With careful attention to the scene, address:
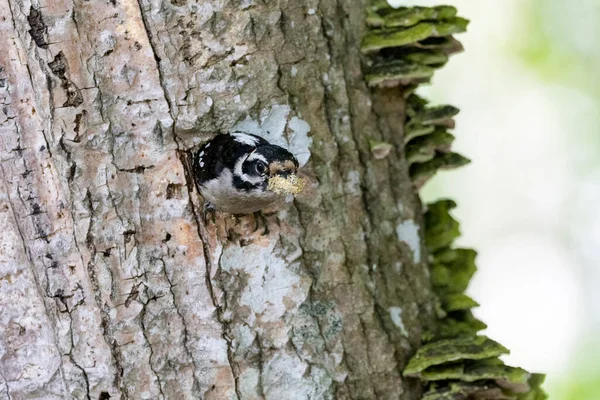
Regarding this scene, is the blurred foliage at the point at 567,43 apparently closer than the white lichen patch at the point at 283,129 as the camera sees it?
No

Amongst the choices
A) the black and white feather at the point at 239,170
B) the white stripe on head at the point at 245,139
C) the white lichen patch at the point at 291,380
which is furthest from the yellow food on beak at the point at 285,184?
the white lichen patch at the point at 291,380

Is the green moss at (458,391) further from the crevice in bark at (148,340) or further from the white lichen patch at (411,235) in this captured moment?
the crevice in bark at (148,340)

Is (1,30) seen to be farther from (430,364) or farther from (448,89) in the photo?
(448,89)

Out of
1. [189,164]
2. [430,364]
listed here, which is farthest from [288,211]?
[430,364]

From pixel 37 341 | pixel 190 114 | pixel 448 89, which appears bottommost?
pixel 37 341

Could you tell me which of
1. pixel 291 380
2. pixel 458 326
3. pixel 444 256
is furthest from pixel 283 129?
pixel 458 326

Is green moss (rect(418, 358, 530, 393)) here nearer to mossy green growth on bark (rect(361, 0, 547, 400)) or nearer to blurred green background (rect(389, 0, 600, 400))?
mossy green growth on bark (rect(361, 0, 547, 400))

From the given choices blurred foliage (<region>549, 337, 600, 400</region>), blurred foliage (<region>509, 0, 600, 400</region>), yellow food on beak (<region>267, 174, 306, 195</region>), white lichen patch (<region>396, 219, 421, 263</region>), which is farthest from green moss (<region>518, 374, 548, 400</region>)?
blurred foliage (<region>509, 0, 600, 400</region>)
